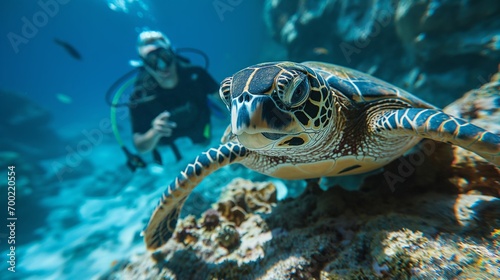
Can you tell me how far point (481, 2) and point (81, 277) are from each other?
30.8 ft

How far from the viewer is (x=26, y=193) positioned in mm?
9180

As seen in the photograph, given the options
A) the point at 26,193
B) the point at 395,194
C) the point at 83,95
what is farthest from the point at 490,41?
the point at 83,95

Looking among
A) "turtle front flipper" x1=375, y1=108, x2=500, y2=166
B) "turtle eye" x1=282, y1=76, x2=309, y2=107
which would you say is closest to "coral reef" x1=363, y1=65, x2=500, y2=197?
"turtle front flipper" x1=375, y1=108, x2=500, y2=166

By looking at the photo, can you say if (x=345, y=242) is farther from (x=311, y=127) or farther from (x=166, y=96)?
(x=166, y=96)

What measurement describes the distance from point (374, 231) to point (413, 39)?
621 cm

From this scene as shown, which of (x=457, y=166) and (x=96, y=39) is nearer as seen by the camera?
(x=457, y=166)

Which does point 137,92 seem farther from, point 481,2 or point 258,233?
point 481,2

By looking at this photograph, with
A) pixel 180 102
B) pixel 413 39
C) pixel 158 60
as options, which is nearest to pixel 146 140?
pixel 180 102

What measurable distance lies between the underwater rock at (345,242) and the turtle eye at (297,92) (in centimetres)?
87

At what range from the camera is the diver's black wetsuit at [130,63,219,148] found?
183 inches

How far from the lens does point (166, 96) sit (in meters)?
4.89

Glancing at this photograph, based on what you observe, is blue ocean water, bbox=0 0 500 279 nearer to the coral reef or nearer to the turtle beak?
the coral reef

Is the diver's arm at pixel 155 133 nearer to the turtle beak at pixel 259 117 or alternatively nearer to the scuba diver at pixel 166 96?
the scuba diver at pixel 166 96

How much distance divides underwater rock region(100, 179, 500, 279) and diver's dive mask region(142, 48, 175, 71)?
11.5 feet
